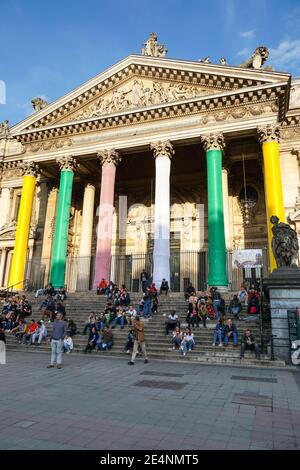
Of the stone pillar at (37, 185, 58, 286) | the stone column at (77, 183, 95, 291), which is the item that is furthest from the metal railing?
the stone column at (77, 183, 95, 291)

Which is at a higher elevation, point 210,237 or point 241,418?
point 210,237

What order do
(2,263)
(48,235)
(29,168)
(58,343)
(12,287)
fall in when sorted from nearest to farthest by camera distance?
(58,343) → (12,287) → (29,168) → (48,235) → (2,263)

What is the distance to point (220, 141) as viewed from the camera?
62.7 ft

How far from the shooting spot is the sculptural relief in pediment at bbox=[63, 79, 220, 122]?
20283 mm

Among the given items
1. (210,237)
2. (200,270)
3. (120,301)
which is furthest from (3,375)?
(200,270)

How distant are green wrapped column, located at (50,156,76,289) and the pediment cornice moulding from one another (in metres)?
2.19

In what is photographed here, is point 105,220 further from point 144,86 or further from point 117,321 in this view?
point 144,86

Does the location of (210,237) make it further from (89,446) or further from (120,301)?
(89,446)

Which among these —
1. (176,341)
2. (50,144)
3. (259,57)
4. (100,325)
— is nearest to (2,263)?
(50,144)

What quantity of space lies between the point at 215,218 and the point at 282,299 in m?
7.60

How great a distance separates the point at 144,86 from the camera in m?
21.6

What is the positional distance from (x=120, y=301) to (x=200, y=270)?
754cm

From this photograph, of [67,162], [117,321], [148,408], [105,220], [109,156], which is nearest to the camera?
[148,408]

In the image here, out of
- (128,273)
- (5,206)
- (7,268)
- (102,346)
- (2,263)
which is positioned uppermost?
(5,206)
